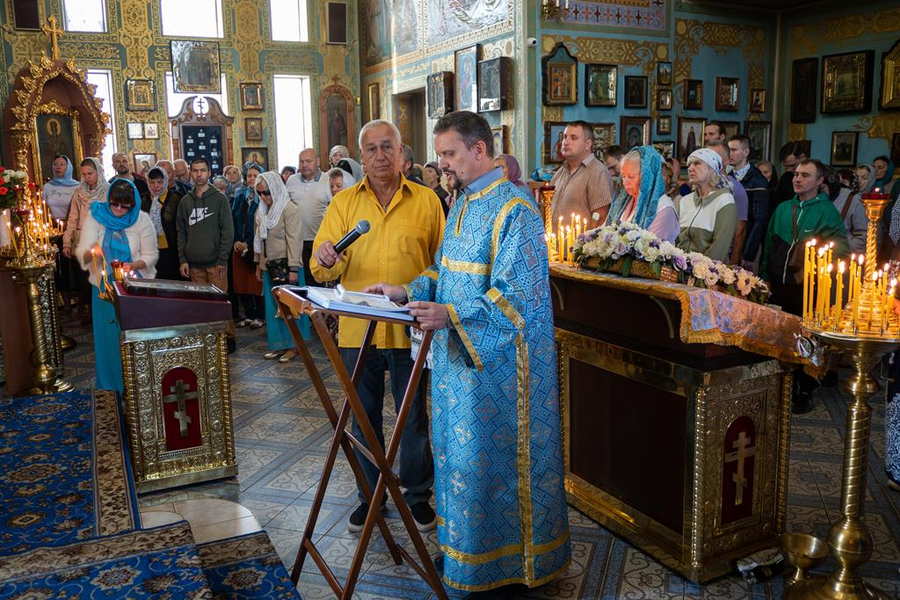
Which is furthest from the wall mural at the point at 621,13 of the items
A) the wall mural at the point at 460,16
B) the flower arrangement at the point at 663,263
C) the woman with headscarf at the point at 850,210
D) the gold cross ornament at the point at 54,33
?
the gold cross ornament at the point at 54,33

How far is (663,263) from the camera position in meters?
2.92

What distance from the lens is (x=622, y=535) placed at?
3.18m

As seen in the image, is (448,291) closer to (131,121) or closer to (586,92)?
(586,92)

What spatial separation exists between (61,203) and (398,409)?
23.7 feet

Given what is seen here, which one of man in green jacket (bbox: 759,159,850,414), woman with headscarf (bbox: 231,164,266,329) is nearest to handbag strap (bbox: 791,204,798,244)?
man in green jacket (bbox: 759,159,850,414)

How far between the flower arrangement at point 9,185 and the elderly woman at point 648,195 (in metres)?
4.09

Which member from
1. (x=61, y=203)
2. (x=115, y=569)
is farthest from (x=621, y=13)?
(x=115, y=569)

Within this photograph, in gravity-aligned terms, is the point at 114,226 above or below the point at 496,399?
above

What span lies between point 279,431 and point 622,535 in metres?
2.28

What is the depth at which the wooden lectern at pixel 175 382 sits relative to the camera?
12.1 feet

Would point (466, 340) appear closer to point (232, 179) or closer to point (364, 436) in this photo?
point (364, 436)

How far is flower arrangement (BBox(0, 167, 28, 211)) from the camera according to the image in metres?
5.14

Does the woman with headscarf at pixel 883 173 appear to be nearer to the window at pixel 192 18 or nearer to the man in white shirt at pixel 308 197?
the man in white shirt at pixel 308 197

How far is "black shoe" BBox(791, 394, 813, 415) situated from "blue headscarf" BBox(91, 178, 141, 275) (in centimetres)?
442
